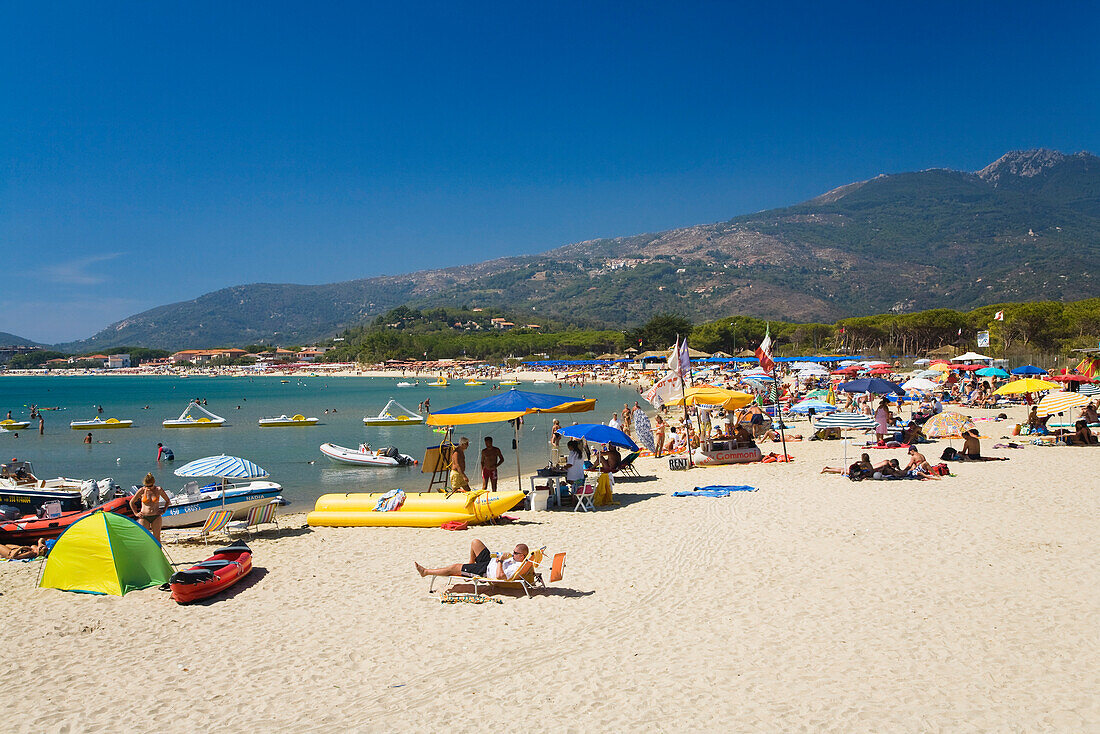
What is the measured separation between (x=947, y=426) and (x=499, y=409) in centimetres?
1458

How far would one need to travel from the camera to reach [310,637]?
657 cm

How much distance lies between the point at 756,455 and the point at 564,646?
39.2 ft

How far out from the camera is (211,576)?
7820mm

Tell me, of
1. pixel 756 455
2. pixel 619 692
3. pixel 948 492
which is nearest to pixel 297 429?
pixel 756 455

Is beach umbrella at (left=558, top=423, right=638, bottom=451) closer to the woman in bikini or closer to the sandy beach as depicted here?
the sandy beach

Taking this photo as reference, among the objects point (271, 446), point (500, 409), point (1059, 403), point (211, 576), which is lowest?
point (271, 446)

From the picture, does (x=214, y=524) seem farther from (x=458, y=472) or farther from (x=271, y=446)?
(x=271, y=446)

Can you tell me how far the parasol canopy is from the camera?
38.3 feet

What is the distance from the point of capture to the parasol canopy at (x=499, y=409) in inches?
460

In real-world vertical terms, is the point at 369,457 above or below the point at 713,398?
below

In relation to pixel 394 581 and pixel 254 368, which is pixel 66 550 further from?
pixel 254 368

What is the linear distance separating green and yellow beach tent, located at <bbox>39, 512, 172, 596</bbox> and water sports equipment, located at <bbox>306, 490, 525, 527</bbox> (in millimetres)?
3397

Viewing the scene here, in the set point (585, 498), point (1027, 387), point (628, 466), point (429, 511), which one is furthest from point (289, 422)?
point (1027, 387)

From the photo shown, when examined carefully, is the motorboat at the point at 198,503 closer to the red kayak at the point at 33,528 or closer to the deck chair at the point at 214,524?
the deck chair at the point at 214,524
